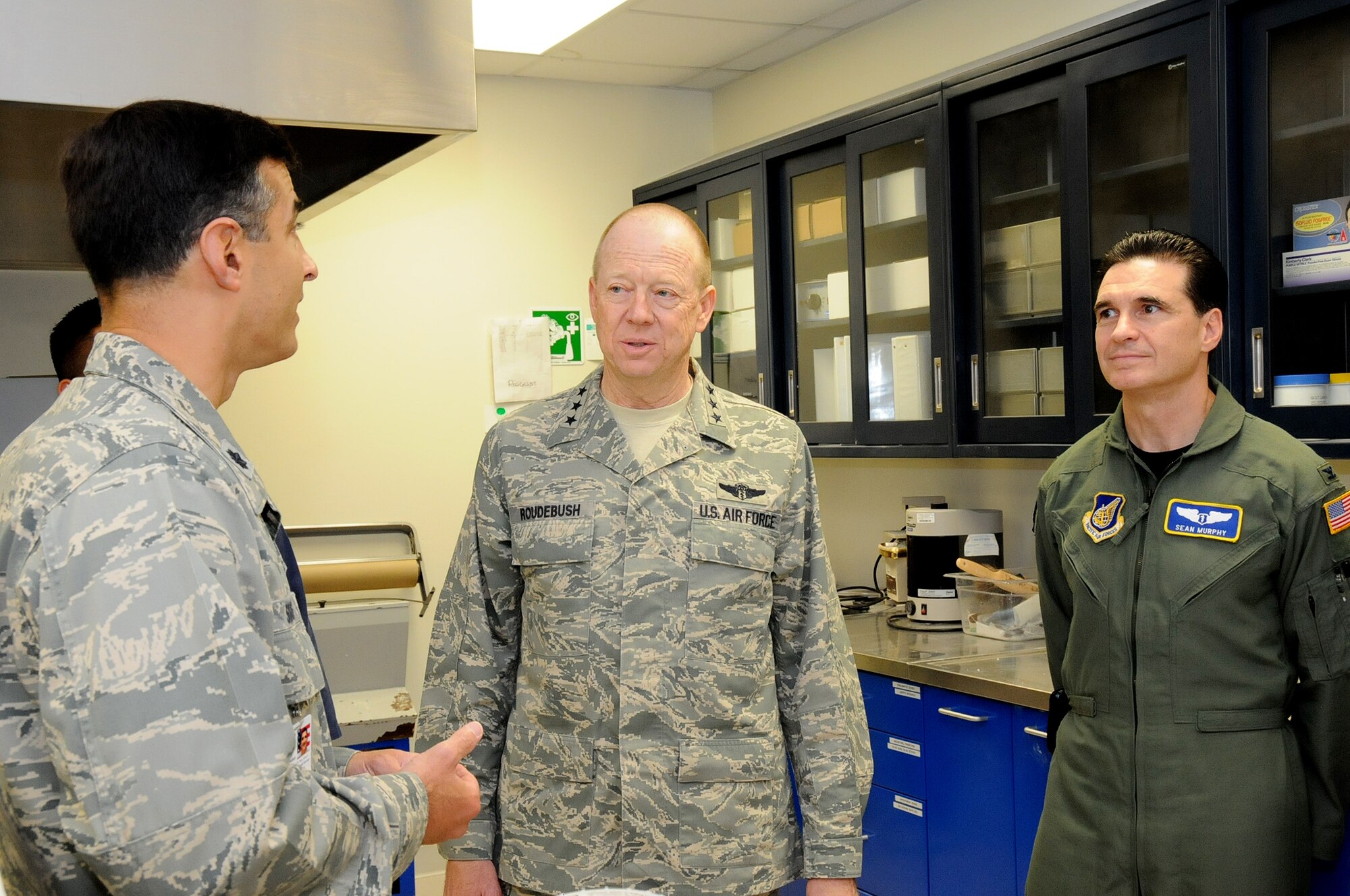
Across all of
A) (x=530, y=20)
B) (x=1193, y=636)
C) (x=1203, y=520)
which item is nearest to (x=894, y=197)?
(x=530, y=20)

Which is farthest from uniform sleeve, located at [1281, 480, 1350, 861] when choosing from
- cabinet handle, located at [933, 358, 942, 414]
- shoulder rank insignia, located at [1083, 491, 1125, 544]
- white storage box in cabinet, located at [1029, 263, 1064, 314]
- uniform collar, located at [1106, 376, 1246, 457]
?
cabinet handle, located at [933, 358, 942, 414]

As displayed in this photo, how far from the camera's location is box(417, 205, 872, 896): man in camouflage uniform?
170 cm

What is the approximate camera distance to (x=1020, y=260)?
114 inches

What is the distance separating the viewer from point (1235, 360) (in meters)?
2.27

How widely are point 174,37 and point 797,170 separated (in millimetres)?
2639

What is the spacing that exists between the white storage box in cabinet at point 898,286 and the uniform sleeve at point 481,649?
1667 mm

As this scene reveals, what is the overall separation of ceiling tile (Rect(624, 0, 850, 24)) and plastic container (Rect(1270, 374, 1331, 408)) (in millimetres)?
1817

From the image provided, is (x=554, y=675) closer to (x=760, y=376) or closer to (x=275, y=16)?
(x=275, y=16)

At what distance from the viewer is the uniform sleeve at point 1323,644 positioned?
5.98 ft

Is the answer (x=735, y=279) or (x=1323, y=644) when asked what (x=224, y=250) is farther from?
(x=735, y=279)

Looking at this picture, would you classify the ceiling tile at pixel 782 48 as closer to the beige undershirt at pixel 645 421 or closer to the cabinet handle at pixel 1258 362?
the cabinet handle at pixel 1258 362

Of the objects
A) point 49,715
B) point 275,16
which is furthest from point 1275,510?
point 49,715

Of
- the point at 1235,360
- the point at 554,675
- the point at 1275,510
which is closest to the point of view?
the point at 554,675

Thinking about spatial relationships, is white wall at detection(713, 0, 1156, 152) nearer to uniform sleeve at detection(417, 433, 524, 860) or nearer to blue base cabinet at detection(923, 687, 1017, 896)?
blue base cabinet at detection(923, 687, 1017, 896)
